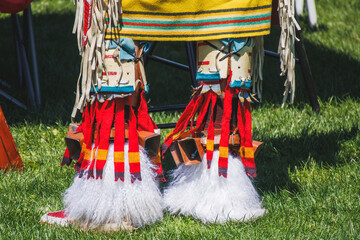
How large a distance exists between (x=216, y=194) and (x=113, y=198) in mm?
406

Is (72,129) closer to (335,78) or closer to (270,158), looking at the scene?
(270,158)

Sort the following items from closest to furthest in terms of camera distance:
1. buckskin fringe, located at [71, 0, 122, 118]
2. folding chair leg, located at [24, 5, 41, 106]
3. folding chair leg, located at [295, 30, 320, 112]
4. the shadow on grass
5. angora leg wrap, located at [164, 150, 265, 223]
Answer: buckskin fringe, located at [71, 0, 122, 118]
angora leg wrap, located at [164, 150, 265, 223]
the shadow on grass
folding chair leg, located at [295, 30, 320, 112]
folding chair leg, located at [24, 5, 41, 106]

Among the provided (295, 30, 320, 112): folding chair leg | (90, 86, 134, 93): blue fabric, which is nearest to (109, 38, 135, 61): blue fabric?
(90, 86, 134, 93): blue fabric

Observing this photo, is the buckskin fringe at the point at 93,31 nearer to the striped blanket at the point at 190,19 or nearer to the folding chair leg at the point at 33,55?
the striped blanket at the point at 190,19

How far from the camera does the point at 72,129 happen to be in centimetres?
199

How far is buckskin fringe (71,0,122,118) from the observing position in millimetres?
1711

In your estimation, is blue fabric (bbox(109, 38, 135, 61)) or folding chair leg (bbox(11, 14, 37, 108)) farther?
Result: folding chair leg (bbox(11, 14, 37, 108))

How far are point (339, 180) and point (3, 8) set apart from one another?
1994 millimetres

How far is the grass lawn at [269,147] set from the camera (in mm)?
1961

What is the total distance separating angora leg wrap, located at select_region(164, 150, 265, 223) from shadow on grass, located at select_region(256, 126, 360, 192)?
379 millimetres

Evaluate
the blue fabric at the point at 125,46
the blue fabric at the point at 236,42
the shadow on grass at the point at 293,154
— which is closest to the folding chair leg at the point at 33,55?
the shadow on grass at the point at 293,154

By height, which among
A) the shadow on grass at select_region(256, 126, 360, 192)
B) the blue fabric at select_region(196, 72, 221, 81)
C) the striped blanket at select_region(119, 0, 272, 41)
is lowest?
the shadow on grass at select_region(256, 126, 360, 192)

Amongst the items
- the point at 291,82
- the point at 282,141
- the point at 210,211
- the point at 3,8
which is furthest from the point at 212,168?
the point at 3,8

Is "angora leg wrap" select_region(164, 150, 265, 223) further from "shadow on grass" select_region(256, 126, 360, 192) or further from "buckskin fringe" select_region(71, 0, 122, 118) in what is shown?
"buckskin fringe" select_region(71, 0, 122, 118)
